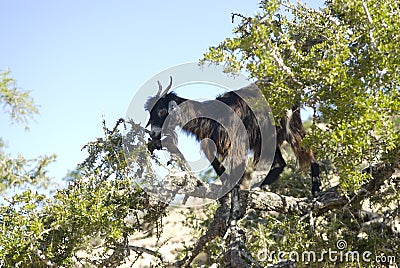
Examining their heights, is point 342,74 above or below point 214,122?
below

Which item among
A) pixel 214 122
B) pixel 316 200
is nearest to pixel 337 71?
pixel 316 200

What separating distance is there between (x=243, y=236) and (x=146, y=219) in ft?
3.22

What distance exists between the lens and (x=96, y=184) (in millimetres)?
4703

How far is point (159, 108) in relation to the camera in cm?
579

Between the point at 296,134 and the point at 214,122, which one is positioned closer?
the point at 214,122

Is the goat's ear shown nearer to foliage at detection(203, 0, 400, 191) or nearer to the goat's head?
the goat's head

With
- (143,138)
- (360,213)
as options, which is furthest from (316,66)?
(360,213)

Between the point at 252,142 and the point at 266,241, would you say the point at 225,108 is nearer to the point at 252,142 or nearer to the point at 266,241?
the point at 252,142

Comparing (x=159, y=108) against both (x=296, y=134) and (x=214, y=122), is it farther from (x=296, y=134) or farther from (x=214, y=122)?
(x=296, y=134)

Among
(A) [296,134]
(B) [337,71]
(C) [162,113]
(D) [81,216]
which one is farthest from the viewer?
(A) [296,134]

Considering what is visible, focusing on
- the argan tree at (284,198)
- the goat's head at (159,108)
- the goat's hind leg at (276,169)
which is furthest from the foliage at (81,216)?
the goat's hind leg at (276,169)

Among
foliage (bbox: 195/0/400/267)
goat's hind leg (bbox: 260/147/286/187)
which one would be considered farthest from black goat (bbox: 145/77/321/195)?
foliage (bbox: 195/0/400/267)

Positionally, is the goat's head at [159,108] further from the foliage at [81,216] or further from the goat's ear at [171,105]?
the foliage at [81,216]

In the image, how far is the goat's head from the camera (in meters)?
5.60
